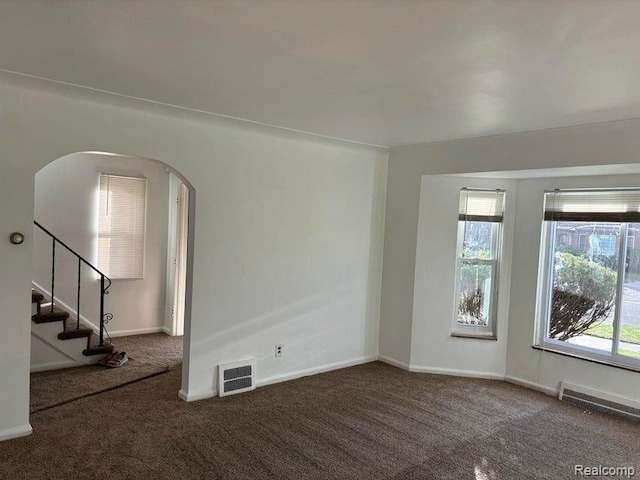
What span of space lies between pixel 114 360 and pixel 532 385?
14.3 feet

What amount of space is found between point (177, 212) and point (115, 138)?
9.43 feet

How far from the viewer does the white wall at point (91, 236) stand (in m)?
5.33

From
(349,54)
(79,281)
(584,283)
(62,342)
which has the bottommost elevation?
(62,342)

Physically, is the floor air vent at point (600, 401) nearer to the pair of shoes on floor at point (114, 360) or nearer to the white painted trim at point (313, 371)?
the white painted trim at point (313, 371)

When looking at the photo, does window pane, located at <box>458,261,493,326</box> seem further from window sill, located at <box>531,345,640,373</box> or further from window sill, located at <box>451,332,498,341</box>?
window sill, located at <box>531,345,640,373</box>

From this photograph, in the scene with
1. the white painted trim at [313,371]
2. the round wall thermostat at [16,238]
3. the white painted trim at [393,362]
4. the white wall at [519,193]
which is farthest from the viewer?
the white painted trim at [393,362]

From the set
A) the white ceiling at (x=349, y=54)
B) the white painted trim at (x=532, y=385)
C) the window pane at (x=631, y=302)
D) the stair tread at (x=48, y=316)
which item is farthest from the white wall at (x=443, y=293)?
the stair tread at (x=48, y=316)

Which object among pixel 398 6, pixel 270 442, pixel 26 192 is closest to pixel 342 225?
pixel 270 442

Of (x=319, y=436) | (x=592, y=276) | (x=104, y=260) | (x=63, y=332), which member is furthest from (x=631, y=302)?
(x=104, y=260)

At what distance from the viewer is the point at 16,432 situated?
3.19m

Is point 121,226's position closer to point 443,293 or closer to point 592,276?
point 443,293

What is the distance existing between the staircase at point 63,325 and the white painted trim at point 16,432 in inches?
66.9

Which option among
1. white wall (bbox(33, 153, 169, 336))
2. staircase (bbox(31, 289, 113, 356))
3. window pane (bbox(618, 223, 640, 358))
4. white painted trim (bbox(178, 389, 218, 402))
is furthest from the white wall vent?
window pane (bbox(618, 223, 640, 358))

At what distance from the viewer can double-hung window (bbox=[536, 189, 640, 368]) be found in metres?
4.17
